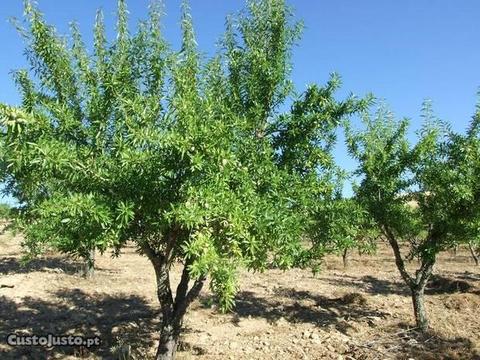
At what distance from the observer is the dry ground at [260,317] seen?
35.4ft

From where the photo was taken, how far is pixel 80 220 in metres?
5.90

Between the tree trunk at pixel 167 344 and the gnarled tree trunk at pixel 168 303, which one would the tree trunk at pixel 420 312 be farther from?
the tree trunk at pixel 167 344

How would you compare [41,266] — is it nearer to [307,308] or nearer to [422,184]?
[307,308]

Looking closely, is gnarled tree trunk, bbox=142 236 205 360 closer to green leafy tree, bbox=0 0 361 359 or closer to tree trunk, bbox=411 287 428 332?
green leafy tree, bbox=0 0 361 359

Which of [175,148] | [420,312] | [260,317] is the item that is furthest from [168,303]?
[420,312]

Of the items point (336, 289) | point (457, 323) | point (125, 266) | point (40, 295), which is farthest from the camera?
point (125, 266)

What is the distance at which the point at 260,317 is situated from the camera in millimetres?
13781

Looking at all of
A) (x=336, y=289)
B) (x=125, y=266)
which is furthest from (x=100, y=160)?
(x=125, y=266)

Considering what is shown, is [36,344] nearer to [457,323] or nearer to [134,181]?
[134,181]

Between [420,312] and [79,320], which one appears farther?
[79,320]

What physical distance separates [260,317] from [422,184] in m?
6.22

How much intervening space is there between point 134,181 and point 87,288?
1271 cm

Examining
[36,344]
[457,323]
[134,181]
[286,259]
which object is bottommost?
[36,344]

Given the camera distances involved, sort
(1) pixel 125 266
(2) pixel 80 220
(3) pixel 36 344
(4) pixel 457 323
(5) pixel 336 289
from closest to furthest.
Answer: (2) pixel 80 220
(3) pixel 36 344
(4) pixel 457 323
(5) pixel 336 289
(1) pixel 125 266
